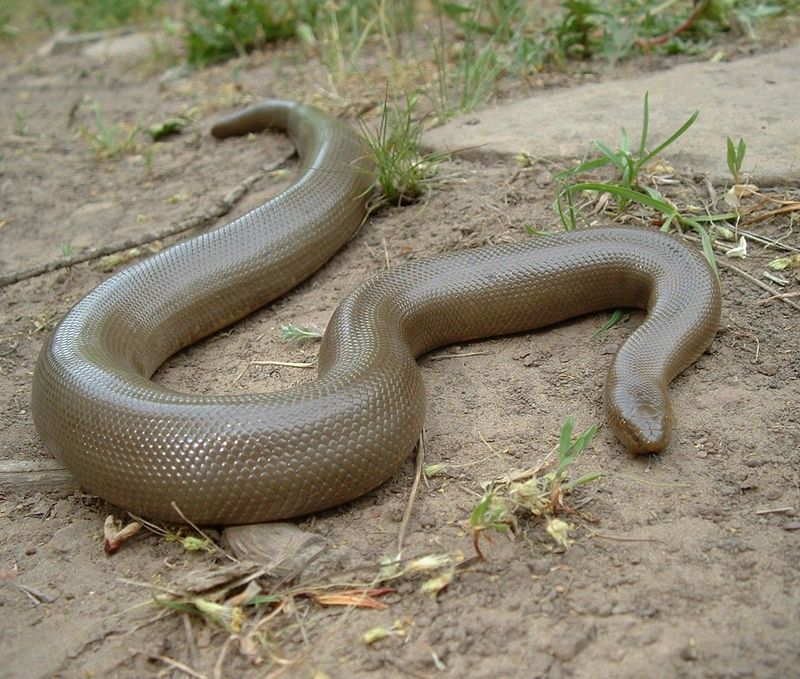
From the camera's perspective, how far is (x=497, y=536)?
2689 mm

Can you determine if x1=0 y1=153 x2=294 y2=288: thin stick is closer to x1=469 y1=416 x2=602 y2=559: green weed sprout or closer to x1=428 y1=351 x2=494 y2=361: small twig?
x1=428 y1=351 x2=494 y2=361: small twig

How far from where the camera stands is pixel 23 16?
11.3 metres

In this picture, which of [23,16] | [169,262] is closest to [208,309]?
[169,262]

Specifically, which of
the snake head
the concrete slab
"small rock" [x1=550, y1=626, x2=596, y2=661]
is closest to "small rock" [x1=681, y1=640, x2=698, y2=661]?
"small rock" [x1=550, y1=626, x2=596, y2=661]

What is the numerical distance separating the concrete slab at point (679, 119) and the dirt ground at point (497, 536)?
0.67 feet

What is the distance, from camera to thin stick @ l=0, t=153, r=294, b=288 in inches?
182

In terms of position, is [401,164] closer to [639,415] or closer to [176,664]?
[639,415]

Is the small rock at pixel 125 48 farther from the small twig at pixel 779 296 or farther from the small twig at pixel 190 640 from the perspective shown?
the small twig at pixel 190 640

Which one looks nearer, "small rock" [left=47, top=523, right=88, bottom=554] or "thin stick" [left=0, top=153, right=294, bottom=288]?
"small rock" [left=47, top=523, right=88, bottom=554]

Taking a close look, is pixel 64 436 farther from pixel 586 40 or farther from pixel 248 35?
pixel 248 35

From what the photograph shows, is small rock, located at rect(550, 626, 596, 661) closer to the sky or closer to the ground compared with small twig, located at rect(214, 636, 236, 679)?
closer to the ground

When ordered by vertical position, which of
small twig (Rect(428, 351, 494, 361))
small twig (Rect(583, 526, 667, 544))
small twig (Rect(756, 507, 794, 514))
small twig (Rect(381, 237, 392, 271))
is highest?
small twig (Rect(381, 237, 392, 271))

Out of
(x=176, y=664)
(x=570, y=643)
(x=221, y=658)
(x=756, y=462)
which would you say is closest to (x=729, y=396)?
(x=756, y=462)

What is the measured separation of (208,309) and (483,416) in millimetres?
1607
